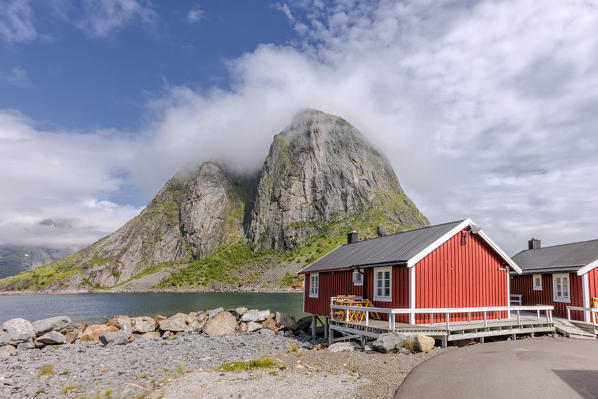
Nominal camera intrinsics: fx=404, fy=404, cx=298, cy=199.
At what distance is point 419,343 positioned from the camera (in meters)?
15.4

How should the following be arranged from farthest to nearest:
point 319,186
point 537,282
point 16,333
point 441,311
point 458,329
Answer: point 319,186 < point 537,282 < point 16,333 < point 441,311 < point 458,329

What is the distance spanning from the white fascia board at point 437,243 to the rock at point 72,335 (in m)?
23.7

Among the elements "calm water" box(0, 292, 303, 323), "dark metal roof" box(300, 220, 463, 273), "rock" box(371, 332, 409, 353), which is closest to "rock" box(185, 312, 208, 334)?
"dark metal roof" box(300, 220, 463, 273)

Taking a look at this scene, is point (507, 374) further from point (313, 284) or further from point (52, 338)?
point (52, 338)

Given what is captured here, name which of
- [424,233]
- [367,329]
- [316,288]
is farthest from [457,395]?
[316,288]

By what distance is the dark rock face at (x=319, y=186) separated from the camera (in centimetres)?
17025

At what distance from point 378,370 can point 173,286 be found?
160337 millimetres

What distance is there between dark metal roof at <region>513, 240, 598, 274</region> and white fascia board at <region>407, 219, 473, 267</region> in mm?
A: 8163

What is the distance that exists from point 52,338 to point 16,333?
2146 mm

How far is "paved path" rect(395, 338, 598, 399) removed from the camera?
9125 millimetres

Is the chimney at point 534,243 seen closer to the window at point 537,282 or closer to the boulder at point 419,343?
the window at point 537,282

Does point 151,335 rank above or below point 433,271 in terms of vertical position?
below

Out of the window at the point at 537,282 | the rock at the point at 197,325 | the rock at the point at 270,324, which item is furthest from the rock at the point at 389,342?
the rock at the point at 197,325

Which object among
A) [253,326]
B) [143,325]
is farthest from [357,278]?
[143,325]
